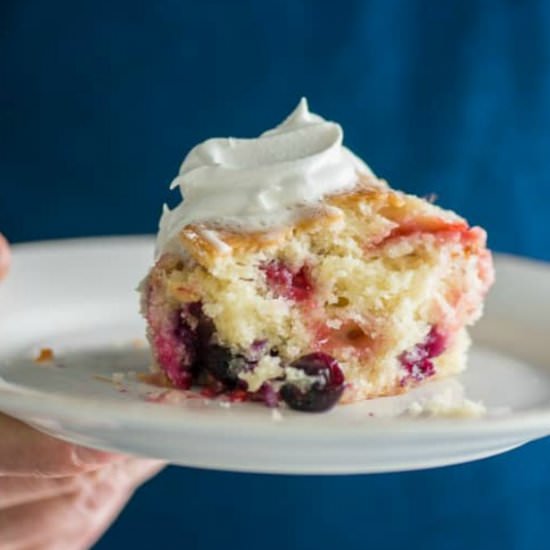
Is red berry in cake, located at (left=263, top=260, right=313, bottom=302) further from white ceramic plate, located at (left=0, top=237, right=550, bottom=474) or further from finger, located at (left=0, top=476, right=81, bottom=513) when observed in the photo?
finger, located at (left=0, top=476, right=81, bottom=513)

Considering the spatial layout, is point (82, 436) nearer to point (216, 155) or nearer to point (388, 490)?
point (216, 155)

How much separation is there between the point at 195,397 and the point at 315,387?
0.20 m

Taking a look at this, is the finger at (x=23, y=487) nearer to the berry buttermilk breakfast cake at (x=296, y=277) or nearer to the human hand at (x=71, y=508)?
the human hand at (x=71, y=508)

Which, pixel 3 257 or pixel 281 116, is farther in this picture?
pixel 281 116

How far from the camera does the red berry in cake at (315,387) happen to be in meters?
1.48

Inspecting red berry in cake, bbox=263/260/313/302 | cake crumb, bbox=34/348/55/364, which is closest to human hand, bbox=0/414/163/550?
cake crumb, bbox=34/348/55/364

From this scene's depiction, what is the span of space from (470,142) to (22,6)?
110 centimetres

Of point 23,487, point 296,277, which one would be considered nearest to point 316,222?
point 296,277

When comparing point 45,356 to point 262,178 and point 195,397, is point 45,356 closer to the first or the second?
point 195,397

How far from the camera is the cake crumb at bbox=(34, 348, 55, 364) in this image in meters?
1.80

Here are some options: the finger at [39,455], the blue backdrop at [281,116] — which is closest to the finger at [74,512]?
the blue backdrop at [281,116]

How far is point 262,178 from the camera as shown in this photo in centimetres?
167

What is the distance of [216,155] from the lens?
1.77 m

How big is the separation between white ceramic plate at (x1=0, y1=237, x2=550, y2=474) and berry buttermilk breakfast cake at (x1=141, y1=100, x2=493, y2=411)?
0.24 ft
